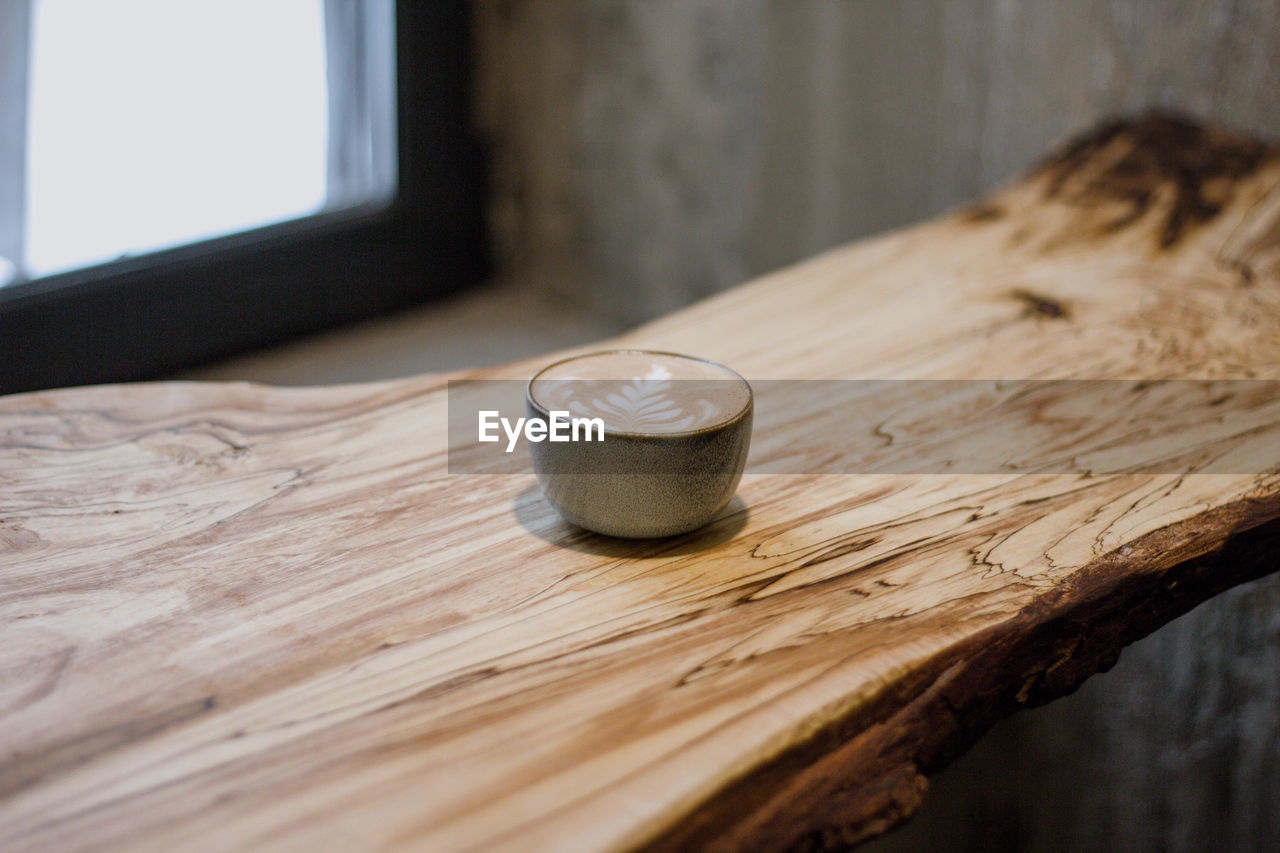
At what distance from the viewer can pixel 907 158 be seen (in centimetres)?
154

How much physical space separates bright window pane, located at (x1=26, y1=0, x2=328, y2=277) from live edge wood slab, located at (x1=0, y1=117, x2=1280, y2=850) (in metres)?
0.74

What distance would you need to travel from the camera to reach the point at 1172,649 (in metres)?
1.22

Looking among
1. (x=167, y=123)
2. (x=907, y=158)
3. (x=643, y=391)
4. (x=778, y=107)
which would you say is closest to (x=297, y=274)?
(x=167, y=123)

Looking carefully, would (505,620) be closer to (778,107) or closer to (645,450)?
(645,450)

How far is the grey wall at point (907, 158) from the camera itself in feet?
3.99

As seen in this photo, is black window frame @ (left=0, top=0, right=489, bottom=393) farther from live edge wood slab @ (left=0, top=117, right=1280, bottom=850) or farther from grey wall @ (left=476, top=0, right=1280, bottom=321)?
→ live edge wood slab @ (left=0, top=117, right=1280, bottom=850)

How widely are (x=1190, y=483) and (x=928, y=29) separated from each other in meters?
0.97

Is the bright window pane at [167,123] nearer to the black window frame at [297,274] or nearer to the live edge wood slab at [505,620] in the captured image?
the black window frame at [297,274]

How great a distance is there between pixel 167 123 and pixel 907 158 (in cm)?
106

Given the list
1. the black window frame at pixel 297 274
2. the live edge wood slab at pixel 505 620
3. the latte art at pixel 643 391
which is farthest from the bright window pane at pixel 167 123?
the latte art at pixel 643 391

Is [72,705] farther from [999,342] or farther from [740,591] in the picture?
[999,342]

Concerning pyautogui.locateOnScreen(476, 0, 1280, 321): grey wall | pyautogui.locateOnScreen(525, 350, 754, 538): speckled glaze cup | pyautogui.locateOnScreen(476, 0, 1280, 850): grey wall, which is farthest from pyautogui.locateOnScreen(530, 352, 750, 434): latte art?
pyautogui.locateOnScreen(476, 0, 1280, 321): grey wall

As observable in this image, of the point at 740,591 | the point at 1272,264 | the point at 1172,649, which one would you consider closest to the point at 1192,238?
the point at 1272,264

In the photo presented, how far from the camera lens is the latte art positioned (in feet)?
1.96
